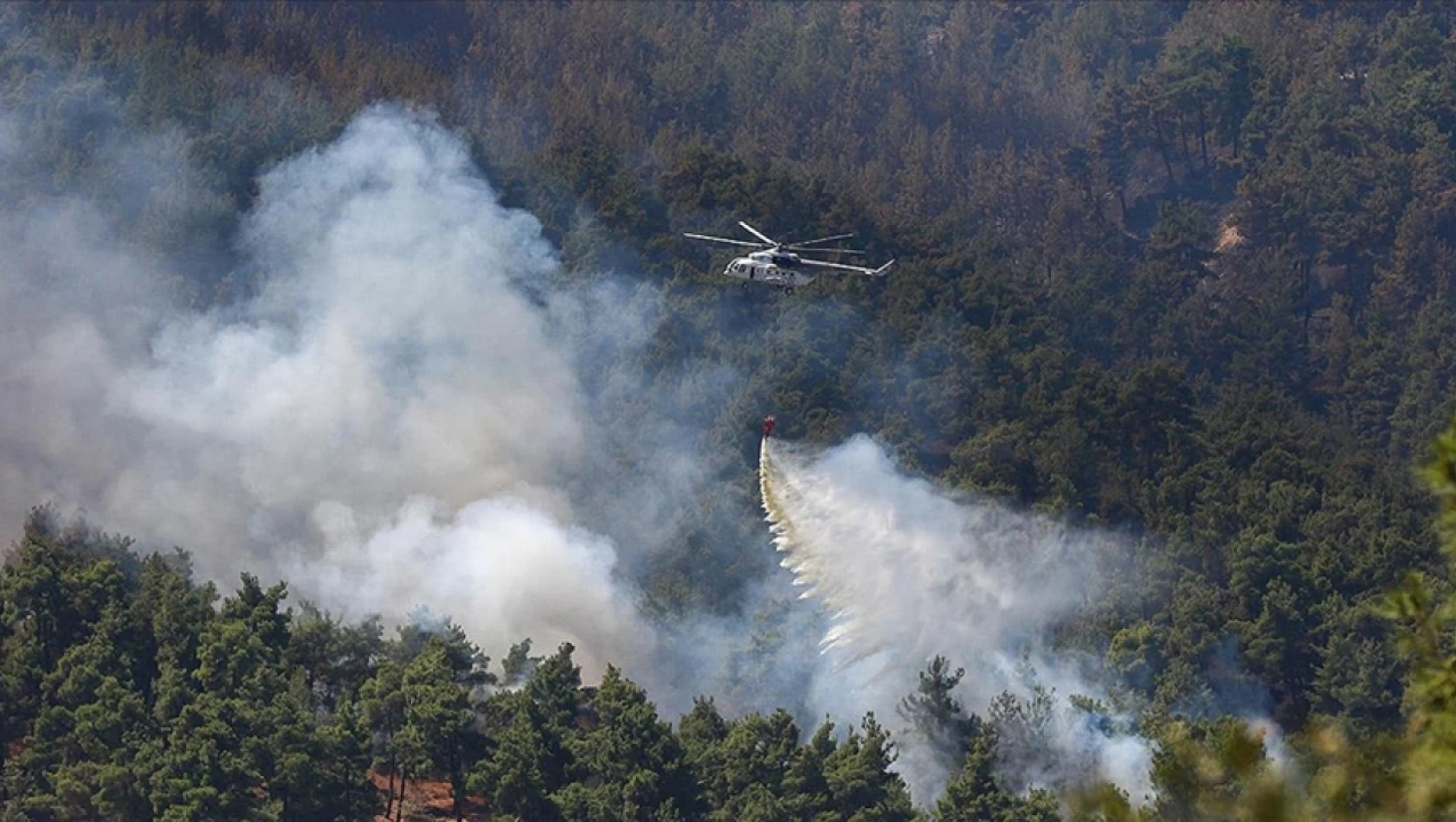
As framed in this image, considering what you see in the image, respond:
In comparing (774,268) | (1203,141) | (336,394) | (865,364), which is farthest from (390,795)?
(1203,141)

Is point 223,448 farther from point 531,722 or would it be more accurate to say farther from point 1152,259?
point 1152,259

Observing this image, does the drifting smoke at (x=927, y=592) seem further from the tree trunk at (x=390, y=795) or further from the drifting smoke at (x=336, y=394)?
the tree trunk at (x=390, y=795)

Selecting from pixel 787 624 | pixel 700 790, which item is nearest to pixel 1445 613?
pixel 700 790

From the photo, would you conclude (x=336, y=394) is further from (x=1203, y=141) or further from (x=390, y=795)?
(x=1203, y=141)

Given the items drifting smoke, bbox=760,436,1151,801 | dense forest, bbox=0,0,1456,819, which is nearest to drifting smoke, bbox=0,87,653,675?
dense forest, bbox=0,0,1456,819

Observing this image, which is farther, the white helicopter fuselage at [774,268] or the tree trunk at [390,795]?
the white helicopter fuselage at [774,268]

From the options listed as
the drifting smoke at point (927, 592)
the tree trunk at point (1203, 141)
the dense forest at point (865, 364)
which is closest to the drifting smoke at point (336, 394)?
the dense forest at point (865, 364)
